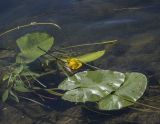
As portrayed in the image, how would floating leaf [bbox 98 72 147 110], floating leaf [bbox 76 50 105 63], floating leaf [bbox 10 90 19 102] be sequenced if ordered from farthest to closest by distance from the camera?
floating leaf [bbox 76 50 105 63] < floating leaf [bbox 10 90 19 102] < floating leaf [bbox 98 72 147 110]

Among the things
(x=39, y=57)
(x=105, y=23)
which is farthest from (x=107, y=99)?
(x=105, y=23)

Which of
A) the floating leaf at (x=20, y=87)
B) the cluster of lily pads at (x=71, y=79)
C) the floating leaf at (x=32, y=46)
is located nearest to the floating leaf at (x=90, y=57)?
the cluster of lily pads at (x=71, y=79)

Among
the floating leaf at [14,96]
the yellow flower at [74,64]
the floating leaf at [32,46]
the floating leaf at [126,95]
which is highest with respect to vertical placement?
the floating leaf at [32,46]

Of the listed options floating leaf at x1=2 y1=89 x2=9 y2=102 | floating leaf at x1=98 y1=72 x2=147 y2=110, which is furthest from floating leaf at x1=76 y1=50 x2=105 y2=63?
floating leaf at x1=2 y1=89 x2=9 y2=102

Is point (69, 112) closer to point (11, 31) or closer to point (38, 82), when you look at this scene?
point (38, 82)

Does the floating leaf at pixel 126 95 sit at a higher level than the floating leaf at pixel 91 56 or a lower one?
lower

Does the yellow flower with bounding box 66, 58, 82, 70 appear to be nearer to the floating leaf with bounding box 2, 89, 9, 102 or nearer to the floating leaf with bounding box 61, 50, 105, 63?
the floating leaf with bounding box 61, 50, 105, 63

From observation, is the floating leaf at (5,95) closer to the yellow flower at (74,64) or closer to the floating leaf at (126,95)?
the yellow flower at (74,64)
